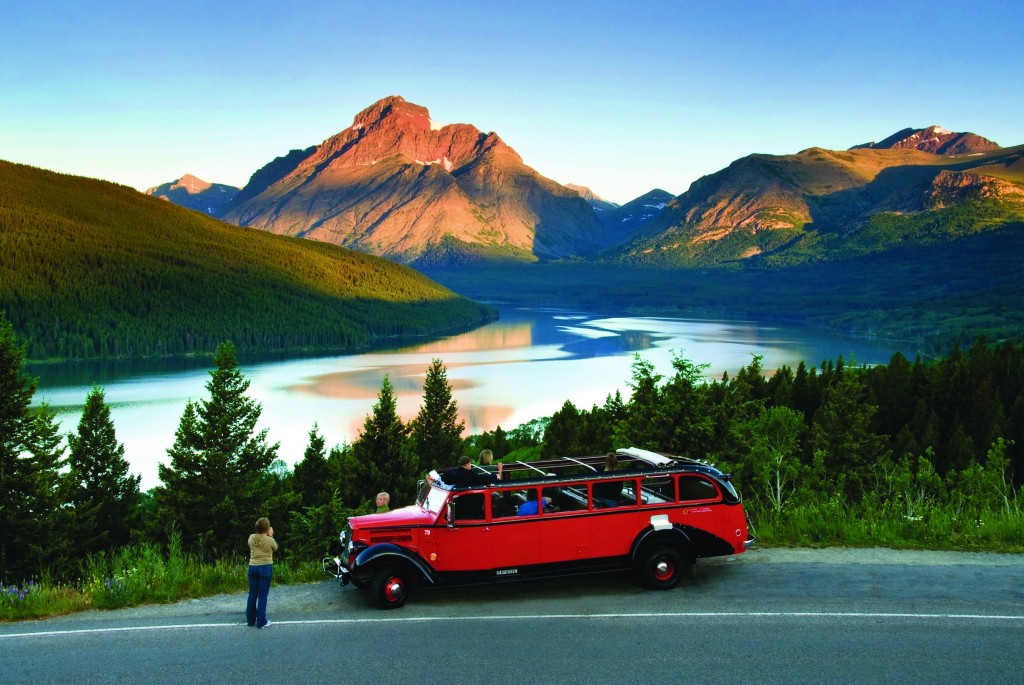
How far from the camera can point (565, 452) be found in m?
65.1

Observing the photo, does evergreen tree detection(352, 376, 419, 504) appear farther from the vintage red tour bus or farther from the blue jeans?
the blue jeans

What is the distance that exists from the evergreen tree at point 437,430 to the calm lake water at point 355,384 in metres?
18.7

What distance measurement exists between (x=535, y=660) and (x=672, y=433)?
15326 millimetres

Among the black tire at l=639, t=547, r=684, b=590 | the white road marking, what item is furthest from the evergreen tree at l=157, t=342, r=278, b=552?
the black tire at l=639, t=547, r=684, b=590

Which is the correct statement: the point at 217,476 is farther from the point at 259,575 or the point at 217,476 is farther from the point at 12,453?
the point at 259,575

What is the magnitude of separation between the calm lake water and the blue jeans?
57468 millimetres

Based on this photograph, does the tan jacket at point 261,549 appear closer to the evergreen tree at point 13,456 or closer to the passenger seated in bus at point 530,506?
the passenger seated in bus at point 530,506

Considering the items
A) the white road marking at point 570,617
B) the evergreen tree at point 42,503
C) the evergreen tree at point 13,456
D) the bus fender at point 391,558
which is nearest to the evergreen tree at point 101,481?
the evergreen tree at point 42,503

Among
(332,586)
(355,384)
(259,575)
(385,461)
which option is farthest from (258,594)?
(355,384)

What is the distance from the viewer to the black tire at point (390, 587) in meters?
13.6

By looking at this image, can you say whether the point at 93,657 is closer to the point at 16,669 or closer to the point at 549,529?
the point at 16,669

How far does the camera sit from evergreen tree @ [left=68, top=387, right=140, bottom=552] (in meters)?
45.3

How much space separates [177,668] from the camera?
10867 mm

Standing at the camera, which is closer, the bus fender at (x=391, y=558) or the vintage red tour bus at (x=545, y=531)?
the bus fender at (x=391, y=558)
